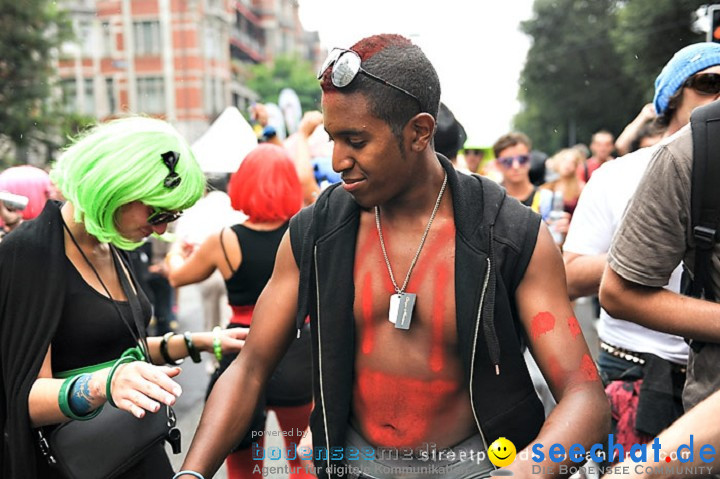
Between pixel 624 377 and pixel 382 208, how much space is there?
1.42m

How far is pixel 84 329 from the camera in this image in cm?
247

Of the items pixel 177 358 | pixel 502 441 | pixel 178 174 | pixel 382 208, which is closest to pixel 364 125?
pixel 382 208

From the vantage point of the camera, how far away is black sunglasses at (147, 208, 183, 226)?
257 centimetres

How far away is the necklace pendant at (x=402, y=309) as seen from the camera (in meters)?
2.13

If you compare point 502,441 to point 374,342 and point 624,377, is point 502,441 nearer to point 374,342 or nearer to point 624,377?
point 374,342

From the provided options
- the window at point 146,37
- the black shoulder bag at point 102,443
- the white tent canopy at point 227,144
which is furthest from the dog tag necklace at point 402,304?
the window at point 146,37

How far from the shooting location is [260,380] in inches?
89.5

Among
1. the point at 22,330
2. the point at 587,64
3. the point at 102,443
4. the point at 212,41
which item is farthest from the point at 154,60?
the point at 102,443

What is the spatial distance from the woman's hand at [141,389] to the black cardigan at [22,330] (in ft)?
1.24

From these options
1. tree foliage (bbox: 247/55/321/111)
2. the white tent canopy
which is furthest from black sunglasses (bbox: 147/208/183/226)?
tree foliage (bbox: 247/55/321/111)

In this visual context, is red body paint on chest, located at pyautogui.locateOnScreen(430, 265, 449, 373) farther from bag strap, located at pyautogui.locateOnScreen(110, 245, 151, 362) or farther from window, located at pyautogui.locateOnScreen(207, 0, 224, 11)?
window, located at pyautogui.locateOnScreen(207, 0, 224, 11)

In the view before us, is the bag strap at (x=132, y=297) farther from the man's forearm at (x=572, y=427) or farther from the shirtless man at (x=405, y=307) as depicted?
the man's forearm at (x=572, y=427)

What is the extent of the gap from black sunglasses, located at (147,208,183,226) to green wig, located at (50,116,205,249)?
0.12 feet

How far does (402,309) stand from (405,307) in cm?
1
